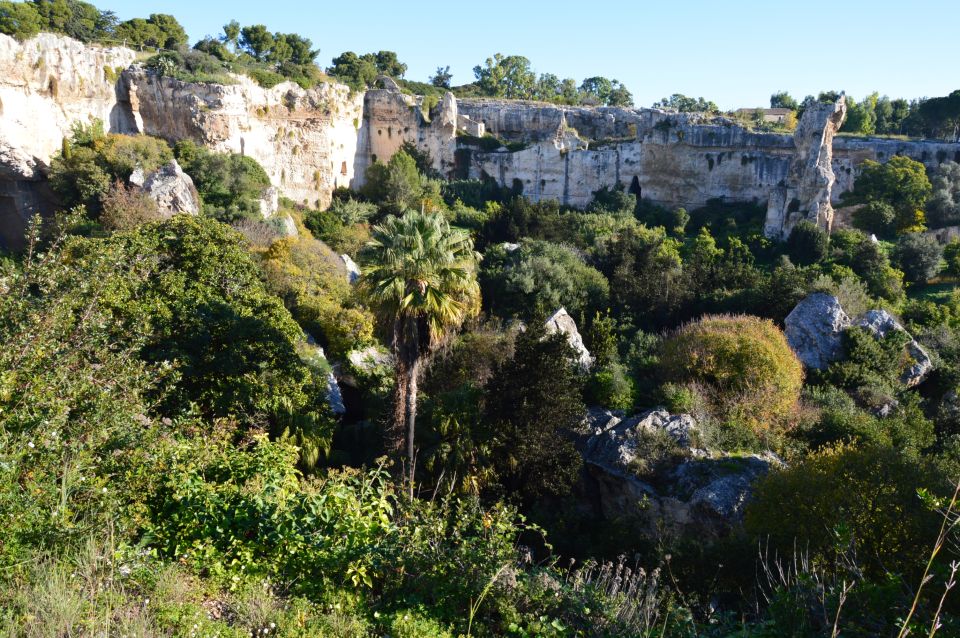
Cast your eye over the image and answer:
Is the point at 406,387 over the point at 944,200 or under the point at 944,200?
under

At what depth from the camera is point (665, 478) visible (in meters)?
12.5

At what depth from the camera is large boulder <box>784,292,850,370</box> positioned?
18484 mm

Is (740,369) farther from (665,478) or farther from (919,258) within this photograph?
(919,258)

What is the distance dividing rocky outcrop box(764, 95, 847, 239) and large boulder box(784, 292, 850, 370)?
14.4 meters

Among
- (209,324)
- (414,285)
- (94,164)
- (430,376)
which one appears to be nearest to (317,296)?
(430,376)

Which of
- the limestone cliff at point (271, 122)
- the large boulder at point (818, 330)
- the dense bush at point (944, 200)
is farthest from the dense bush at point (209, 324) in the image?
the dense bush at point (944, 200)

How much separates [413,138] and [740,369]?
26427mm

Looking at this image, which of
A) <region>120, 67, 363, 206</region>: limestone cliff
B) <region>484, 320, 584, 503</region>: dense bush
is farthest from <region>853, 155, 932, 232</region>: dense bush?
<region>484, 320, 584, 503</region>: dense bush

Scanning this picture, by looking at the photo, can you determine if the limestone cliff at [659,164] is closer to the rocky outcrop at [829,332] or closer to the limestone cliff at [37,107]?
the rocky outcrop at [829,332]

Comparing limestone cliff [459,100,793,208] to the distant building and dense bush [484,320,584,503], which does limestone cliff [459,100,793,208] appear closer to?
the distant building

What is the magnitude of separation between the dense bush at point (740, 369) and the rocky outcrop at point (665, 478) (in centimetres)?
204

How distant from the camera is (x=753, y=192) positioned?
37.2 m

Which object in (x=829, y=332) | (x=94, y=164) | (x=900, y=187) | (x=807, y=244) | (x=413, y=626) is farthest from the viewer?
(x=900, y=187)

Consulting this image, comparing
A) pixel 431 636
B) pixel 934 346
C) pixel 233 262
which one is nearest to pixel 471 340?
pixel 233 262
